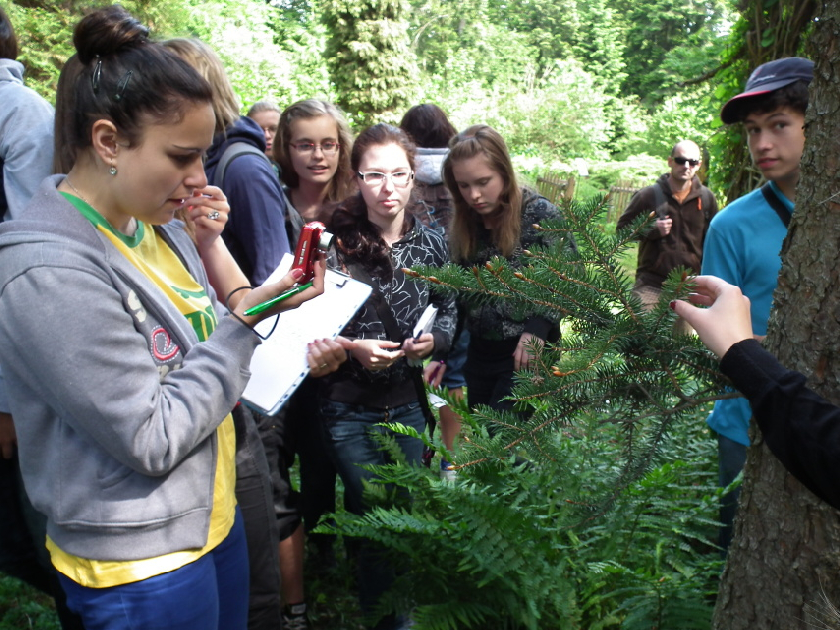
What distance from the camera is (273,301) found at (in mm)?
1543

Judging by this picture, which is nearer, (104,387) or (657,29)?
(104,387)

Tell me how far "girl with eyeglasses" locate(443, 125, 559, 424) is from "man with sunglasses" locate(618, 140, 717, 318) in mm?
3009

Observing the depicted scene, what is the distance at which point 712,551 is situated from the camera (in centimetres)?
275

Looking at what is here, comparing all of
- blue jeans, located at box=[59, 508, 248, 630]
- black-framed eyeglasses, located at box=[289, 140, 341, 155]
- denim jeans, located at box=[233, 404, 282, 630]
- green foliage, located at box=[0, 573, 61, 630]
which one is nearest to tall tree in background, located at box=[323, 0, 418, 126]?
black-framed eyeglasses, located at box=[289, 140, 341, 155]

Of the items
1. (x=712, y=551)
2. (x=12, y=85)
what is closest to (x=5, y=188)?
(x=12, y=85)

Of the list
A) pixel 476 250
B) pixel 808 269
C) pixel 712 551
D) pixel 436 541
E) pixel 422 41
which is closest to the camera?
pixel 808 269

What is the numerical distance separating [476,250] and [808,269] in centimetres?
182

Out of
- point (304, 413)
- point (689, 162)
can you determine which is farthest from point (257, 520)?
point (689, 162)

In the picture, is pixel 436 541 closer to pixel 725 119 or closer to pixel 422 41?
pixel 725 119

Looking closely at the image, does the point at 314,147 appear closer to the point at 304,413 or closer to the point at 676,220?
the point at 304,413

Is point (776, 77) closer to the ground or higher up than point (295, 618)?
higher up

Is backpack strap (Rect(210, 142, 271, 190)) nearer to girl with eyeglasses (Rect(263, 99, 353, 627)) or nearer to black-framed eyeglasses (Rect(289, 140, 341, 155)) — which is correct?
girl with eyeglasses (Rect(263, 99, 353, 627))

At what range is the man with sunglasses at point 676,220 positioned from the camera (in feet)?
19.1

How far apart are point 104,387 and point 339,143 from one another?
2.23 m
